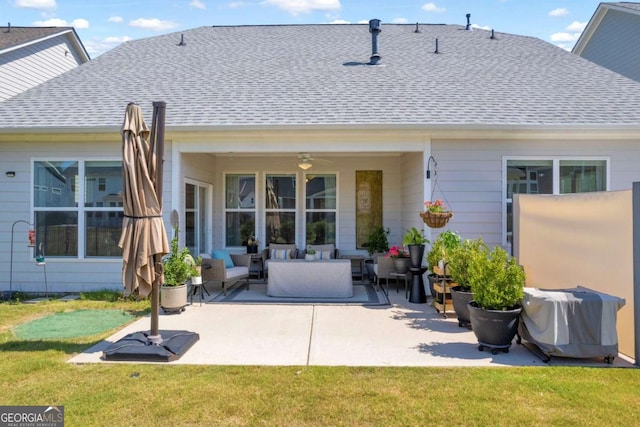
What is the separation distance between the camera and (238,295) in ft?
25.0

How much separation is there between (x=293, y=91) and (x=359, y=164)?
8.59ft

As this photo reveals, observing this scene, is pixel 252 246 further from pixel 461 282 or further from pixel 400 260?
pixel 461 282

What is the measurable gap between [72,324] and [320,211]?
19.6 ft

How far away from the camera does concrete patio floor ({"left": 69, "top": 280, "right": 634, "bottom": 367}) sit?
431 centimetres

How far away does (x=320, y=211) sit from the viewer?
1026 centimetres

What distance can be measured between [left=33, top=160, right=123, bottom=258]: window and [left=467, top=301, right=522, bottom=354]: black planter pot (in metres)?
6.41

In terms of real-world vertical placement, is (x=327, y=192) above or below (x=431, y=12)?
below

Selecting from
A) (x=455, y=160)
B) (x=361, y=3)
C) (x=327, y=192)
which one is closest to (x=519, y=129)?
(x=455, y=160)

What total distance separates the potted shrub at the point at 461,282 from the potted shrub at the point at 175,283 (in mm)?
3990

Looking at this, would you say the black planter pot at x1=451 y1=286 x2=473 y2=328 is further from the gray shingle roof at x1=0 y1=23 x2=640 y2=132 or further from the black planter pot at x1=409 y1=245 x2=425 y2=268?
the gray shingle roof at x1=0 y1=23 x2=640 y2=132

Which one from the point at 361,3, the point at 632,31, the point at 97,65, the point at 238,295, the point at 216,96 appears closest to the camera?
the point at 238,295

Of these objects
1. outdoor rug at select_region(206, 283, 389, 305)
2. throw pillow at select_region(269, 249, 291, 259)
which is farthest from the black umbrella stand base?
throw pillow at select_region(269, 249, 291, 259)

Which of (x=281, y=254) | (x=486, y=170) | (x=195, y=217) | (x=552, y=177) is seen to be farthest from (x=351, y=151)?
(x=195, y=217)

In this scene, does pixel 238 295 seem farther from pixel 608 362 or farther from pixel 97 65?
pixel 97 65
